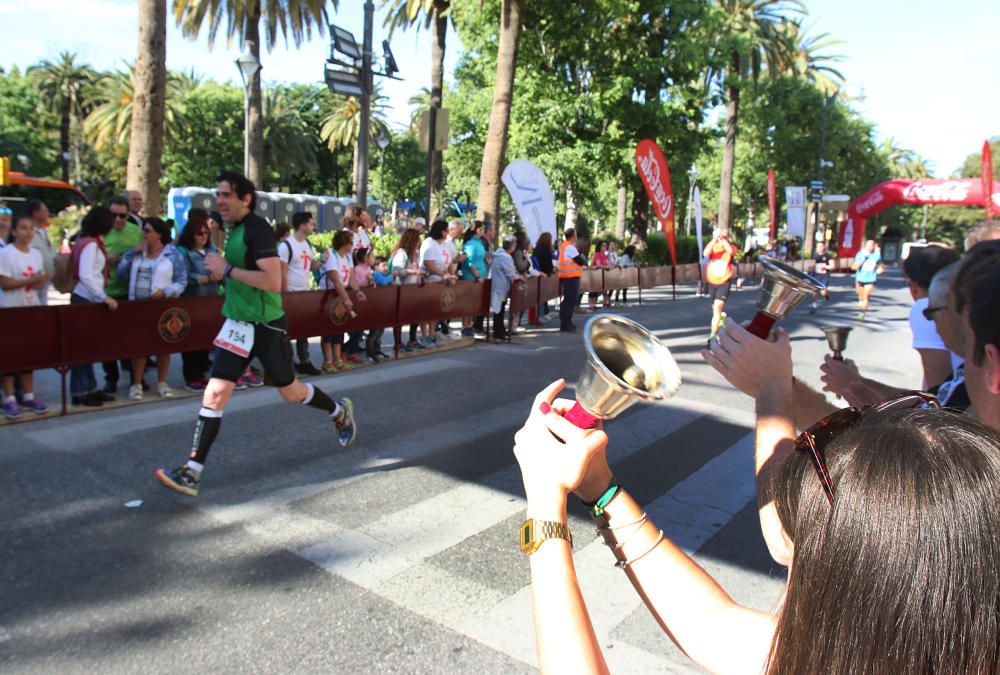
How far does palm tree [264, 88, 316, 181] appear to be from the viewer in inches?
1838

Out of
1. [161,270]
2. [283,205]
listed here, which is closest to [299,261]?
[161,270]

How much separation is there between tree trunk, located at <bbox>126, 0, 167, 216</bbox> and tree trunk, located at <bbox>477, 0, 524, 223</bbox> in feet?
23.4

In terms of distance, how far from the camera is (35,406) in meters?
6.48

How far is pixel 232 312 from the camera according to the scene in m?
4.95

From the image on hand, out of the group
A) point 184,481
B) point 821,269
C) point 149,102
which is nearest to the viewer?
point 184,481

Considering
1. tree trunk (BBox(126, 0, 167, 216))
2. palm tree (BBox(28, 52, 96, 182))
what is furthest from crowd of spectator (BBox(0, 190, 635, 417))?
palm tree (BBox(28, 52, 96, 182))

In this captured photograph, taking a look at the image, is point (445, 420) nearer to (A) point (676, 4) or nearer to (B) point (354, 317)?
(B) point (354, 317)

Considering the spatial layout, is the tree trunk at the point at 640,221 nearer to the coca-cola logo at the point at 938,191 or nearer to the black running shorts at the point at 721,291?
the coca-cola logo at the point at 938,191

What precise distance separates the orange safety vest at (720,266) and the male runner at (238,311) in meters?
8.32

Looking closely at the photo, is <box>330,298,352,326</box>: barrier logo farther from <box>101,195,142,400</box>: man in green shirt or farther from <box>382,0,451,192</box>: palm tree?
<box>382,0,451,192</box>: palm tree

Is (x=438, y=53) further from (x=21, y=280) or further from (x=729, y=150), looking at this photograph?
(x=21, y=280)

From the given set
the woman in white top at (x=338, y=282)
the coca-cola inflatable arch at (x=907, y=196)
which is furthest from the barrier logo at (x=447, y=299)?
the coca-cola inflatable arch at (x=907, y=196)

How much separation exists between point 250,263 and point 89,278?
2787 millimetres

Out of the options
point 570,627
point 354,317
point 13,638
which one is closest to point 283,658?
point 13,638
